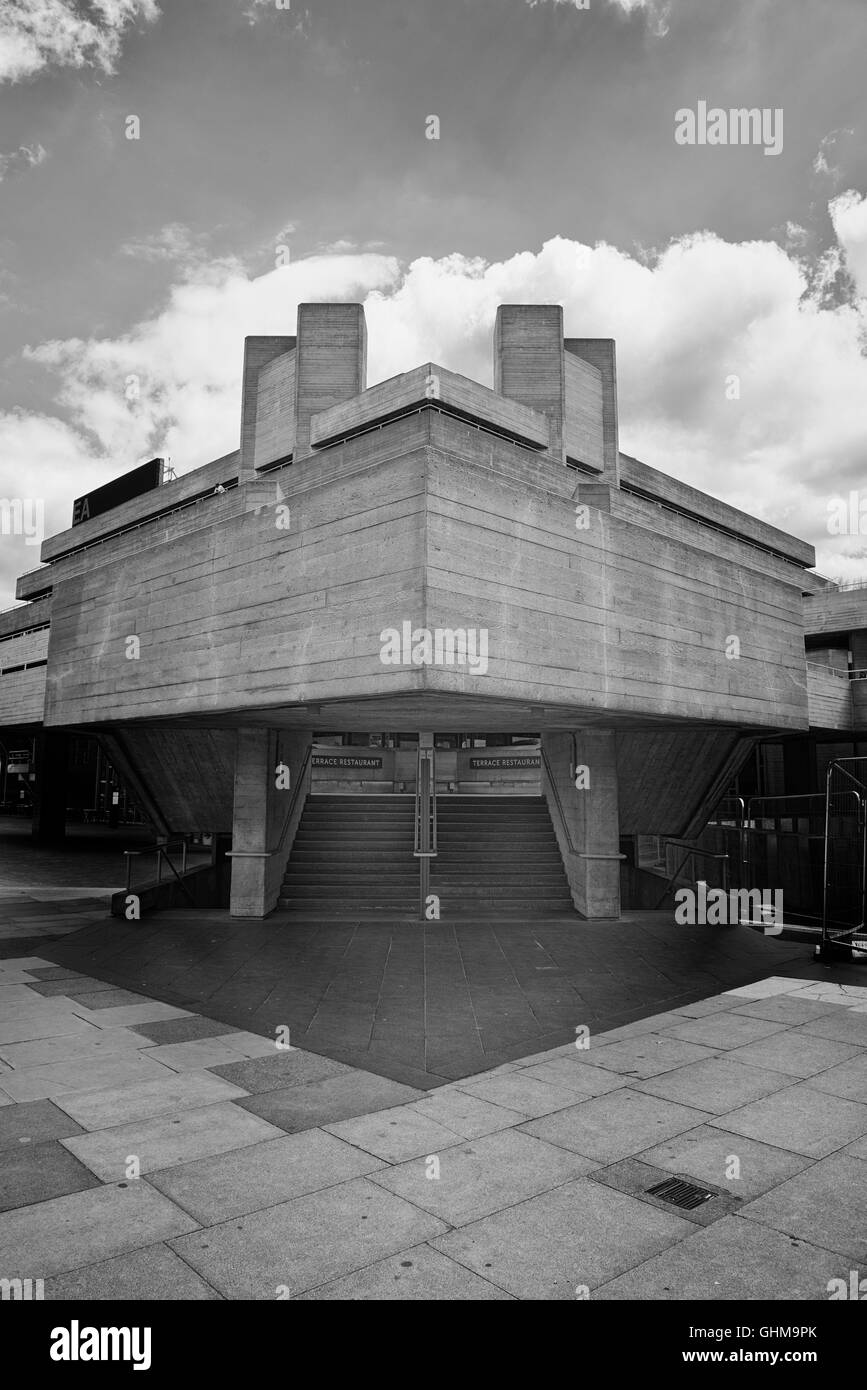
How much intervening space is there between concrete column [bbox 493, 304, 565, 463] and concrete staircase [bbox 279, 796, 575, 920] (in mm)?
16586

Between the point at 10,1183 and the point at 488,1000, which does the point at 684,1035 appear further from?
the point at 10,1183

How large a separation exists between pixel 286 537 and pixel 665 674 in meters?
6.76

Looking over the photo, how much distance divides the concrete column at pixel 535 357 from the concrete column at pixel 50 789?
25405mm

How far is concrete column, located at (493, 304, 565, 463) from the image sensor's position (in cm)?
3112

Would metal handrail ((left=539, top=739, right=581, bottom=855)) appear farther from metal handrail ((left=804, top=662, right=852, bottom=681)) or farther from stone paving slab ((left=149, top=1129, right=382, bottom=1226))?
metal handrail ((left=804, top=662, right=852, bottom=681))

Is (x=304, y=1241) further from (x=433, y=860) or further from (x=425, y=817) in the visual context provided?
(x=433, y=860)

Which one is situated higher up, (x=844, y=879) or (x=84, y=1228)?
(x=84, y=1228)

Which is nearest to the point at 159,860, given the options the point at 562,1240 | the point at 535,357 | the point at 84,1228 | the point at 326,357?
the point at 84,1228

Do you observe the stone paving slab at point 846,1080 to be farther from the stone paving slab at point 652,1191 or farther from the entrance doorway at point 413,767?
the entrance doorway at point 413,767

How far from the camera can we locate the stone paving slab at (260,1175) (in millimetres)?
4809

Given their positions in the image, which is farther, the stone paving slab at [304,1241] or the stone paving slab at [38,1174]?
the stone paving slab at [38,1174]

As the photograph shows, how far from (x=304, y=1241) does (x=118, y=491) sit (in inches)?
2008

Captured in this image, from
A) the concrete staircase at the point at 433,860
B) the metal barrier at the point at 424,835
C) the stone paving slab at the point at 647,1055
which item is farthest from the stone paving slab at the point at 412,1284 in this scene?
the concrete staircase at the point at 433,860

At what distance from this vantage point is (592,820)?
16.2 meters
